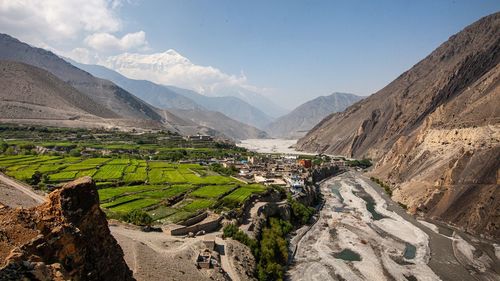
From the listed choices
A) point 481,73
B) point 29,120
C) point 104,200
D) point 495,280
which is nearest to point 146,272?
point 104,200

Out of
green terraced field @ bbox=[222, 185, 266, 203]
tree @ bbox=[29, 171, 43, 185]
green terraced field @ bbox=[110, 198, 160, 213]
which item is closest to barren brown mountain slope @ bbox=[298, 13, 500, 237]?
green terraced field @ bbox=[222, 185, 266, 203]

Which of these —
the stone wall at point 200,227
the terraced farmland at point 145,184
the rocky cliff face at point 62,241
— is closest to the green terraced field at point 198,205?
the terraced farmland at point 145,184

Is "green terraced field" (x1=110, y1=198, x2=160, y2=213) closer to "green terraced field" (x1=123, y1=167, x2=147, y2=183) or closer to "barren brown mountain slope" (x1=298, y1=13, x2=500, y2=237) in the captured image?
"green terraced field" (x1=123, y1=167, x2=147, y2=183)

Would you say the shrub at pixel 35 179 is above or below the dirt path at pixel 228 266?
above

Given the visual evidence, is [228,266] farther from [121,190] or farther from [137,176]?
[137,176]

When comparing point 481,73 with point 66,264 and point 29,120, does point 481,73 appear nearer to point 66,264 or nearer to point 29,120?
point 66,264

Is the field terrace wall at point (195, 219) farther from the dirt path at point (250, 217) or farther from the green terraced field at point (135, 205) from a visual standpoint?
the green terraced field at point (135, 205)
